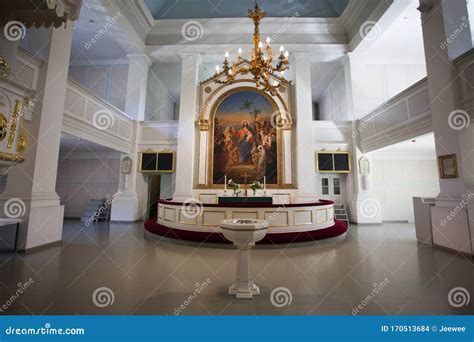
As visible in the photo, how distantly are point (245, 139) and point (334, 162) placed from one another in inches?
142

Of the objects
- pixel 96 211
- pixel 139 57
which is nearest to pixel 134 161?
pixel 96 211

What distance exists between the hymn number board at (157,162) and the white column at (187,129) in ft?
1.49

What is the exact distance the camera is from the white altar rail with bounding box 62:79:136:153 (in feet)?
18.7

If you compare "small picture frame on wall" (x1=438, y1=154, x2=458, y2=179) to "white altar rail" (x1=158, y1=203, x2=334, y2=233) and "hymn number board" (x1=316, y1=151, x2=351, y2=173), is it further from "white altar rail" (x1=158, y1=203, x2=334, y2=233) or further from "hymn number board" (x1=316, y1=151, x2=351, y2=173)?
"hymn number board" (x1=316, y1=151, x2=351, y2=173)

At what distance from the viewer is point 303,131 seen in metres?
8.86

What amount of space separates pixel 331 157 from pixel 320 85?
4.83 m

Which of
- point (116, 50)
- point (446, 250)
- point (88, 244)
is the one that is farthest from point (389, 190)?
point (116, 50)

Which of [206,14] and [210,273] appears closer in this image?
[210,273]

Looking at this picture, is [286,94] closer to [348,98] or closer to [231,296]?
[348,98]

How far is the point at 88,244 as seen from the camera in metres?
4.77

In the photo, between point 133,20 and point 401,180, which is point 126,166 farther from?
point 401,180

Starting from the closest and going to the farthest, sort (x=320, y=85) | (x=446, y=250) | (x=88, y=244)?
(x=446, y=250)
(x=88, y=244)
(x=320, y=85)

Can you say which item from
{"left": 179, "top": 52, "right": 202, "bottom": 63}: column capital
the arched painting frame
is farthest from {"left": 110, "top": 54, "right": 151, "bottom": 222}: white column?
the arched painting frame

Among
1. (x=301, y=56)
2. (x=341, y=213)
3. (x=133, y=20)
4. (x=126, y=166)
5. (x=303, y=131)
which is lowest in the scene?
(x=341, y=213)
